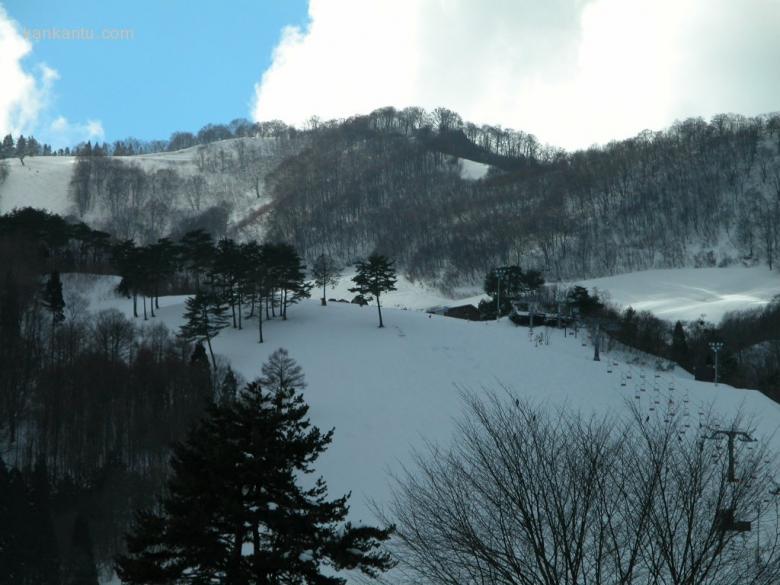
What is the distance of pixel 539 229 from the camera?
397 feet

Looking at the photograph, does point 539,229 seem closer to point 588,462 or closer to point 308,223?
point 308,223

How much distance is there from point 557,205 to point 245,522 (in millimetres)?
127255

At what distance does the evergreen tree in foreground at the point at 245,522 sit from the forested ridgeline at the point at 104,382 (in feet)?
36.5

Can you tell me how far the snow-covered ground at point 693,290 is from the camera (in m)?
81.9

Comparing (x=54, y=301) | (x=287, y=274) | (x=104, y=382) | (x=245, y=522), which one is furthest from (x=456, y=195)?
(x=245, y=522)

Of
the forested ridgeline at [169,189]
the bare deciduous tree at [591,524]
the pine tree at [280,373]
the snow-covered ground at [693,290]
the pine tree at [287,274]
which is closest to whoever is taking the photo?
the bare deciduous tree at [591,524]

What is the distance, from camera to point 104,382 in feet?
108

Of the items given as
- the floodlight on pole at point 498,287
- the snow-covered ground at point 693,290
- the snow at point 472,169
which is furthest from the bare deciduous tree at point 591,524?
the snow at point 472,169

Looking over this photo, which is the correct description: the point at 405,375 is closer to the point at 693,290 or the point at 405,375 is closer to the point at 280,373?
the point at 280,373

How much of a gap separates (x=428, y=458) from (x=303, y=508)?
620 inches

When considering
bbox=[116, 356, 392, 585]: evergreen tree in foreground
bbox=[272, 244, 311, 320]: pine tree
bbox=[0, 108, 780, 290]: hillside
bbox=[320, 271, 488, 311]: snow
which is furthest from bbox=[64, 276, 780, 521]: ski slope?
bbox=[0, 108, 780, 290]: hillside

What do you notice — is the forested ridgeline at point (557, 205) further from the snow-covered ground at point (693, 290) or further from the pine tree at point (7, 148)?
the pine tree at point (7, 148)

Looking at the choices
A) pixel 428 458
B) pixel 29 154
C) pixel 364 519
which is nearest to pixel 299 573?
pixel 364 519

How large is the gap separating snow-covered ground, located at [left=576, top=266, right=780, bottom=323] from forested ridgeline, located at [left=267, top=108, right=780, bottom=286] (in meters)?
5.87
